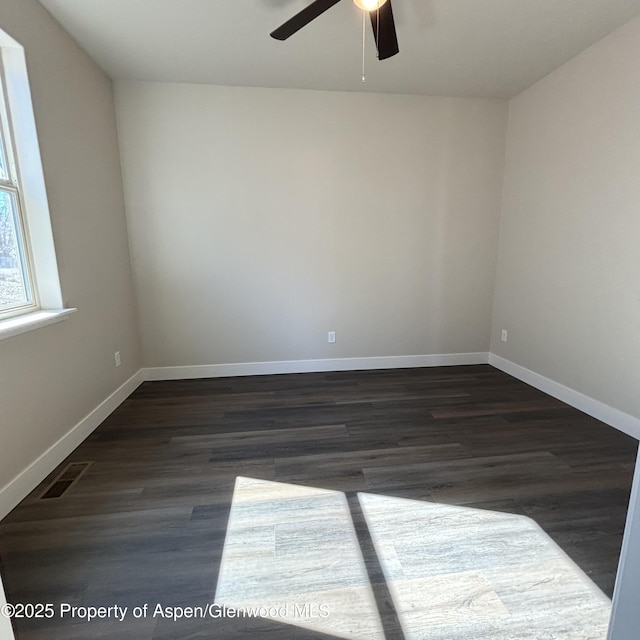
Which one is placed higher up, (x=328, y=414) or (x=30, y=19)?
(x=30, y=19)

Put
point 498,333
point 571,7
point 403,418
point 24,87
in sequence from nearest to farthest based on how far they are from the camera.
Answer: point 24,87
point 571,7
point 403,418
point 498,333

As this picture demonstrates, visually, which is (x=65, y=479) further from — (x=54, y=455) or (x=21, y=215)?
(x=21, y=215)

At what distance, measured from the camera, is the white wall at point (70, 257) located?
1831mm

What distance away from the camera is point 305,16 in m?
1.78

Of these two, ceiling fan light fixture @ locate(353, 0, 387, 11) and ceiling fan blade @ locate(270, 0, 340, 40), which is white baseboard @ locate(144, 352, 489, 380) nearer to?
ceiling fan blade @ locate(270, 0, 340, 40)

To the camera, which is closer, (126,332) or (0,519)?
(0,519)

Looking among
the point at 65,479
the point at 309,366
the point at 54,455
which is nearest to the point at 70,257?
the point at 54,455

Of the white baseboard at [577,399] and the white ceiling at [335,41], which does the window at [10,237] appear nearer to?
the white ceiling at [335,41]

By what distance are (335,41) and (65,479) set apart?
10.9ft

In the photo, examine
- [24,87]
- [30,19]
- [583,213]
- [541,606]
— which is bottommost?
[541,606]

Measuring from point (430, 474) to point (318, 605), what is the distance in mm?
992

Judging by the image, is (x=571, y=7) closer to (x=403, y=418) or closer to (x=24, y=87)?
(x=403, y=418)

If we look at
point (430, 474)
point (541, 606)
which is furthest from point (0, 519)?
point (541, 606)

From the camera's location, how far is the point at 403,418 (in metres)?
2.66
